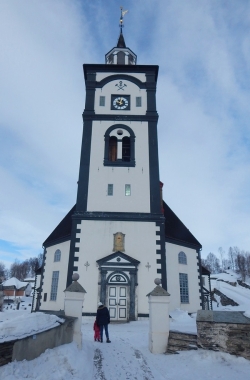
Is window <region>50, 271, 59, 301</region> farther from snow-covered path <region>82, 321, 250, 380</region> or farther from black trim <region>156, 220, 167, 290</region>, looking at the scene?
snow-covered path <region>82, 321, 250, 380</region>

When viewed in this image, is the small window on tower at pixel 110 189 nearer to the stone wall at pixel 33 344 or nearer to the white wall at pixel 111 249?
the white wall at pixel 111 249

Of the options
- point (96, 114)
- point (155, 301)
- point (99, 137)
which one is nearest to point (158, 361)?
point (155, 301)

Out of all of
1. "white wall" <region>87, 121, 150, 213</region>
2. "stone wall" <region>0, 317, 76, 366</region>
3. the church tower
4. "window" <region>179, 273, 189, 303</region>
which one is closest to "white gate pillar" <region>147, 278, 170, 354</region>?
"stone wall" <region>0, 317, 76, 366</region>

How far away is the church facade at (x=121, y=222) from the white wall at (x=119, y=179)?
7 cm

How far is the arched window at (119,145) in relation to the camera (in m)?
22.0

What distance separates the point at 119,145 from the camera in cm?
2259

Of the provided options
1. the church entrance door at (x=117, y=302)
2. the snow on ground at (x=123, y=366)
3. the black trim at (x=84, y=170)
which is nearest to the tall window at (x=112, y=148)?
the black trim at (x=84, y=170)

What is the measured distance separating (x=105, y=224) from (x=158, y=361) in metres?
12.2

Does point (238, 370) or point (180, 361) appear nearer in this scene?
point (238, 370)

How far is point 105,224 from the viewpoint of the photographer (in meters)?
19.5

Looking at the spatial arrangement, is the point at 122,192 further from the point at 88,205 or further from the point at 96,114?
the point at 96,114

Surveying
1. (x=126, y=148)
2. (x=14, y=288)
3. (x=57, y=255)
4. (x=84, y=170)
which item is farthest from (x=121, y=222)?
(x=14, y=288)

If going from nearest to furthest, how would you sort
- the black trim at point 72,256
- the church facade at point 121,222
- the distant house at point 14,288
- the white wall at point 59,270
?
1. the black trim at point 72,256
2. the church facade at point 121,222
3. the white wall at point 59,270
4. the distant house at point 14,288

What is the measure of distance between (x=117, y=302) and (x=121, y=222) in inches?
201
